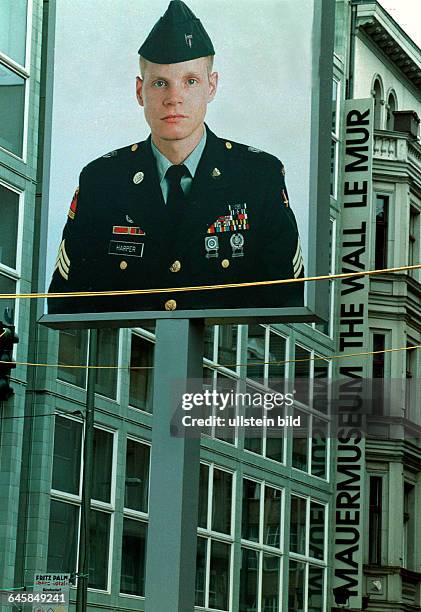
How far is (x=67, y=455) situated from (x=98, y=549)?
7.26 feet

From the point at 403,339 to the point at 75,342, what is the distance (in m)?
17.7

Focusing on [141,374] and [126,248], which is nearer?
[126,248]

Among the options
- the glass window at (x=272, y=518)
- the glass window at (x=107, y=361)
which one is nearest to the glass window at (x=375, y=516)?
the glass window at (x=272, y=518)

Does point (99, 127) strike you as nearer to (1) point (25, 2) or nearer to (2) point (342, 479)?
(1) point (25, 2)

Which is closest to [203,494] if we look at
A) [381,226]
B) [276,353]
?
[276,353]

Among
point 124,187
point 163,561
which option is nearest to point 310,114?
point 124,187

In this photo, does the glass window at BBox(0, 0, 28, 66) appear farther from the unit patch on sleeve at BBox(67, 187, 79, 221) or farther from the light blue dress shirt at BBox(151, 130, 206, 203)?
the light blue dress shirt at BBox(151, 130, 206, 203)

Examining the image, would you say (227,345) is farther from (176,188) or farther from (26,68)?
(176,188)

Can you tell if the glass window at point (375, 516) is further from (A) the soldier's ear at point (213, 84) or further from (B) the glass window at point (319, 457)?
(A) the soldier's ear at point (213, 84)

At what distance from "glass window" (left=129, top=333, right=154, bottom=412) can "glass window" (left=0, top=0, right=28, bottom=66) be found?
7537 millimetres

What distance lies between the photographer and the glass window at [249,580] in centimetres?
4353

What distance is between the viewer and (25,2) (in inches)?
1409

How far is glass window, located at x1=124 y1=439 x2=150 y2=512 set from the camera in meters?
37.6

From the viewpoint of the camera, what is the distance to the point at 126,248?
1992 centimetres
